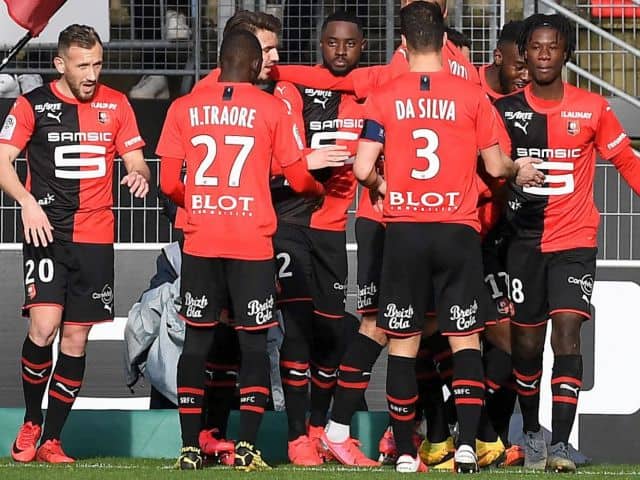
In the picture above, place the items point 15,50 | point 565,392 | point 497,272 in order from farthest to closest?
point 15,50 < point 497,272 < point 565,392

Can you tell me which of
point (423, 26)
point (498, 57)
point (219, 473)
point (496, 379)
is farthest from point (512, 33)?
point (219, 473)

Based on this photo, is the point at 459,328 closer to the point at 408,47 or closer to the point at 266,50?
the point at 408,47

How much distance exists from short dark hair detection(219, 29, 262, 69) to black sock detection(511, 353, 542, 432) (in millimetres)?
2026

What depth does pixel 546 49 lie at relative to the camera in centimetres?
771

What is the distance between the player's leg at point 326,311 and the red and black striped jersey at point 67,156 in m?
1.12

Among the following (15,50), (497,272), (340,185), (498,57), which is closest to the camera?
(497,272)

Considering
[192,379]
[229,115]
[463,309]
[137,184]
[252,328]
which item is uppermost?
[229,115]

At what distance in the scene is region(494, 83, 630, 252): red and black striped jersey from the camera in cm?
772

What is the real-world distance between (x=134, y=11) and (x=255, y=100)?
4.02m

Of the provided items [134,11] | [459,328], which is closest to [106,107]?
[459,328]

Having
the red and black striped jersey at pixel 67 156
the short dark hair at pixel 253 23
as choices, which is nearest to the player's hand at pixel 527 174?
the short dark hair at pixel 253 23

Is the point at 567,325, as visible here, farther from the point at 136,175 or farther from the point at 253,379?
the point at 136,175

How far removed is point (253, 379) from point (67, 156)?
1.54 m

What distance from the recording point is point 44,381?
26.7ft
